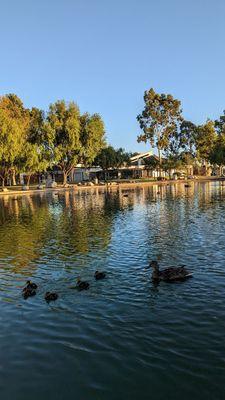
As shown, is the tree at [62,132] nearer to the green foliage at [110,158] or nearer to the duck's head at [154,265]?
the green foliage at [110,158]

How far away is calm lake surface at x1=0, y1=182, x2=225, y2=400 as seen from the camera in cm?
740

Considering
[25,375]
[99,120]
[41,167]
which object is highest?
[99,120]

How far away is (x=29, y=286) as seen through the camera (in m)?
13.1

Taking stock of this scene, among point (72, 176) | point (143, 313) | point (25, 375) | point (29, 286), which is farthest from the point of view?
point (72, 176)

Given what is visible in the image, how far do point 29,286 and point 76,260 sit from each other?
4.19 m

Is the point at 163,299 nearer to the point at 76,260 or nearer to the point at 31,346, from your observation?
the point at 31,346

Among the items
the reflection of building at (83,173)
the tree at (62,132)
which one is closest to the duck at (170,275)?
the tree at (62,132)

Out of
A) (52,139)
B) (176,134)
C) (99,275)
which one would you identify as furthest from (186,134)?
(99,275)

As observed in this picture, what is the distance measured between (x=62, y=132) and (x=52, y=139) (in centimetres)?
317

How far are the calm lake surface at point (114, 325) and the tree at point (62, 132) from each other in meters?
65.5

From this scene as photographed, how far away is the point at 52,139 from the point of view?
8350cm

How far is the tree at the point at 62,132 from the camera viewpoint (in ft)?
275

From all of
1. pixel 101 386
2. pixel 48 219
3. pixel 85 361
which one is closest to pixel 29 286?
pixel 85 361

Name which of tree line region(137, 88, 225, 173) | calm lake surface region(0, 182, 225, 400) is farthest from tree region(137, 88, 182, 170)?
calm lake surface region(0, 182, 225, 400)
